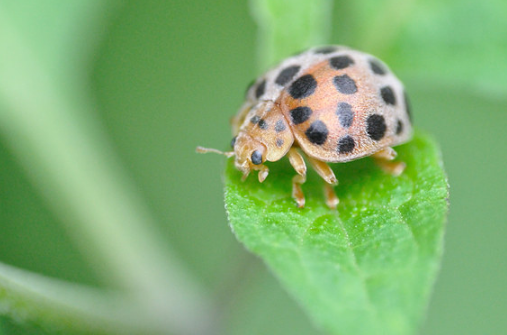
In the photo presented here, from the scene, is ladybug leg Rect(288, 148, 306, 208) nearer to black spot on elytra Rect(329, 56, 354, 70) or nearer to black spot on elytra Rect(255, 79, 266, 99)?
black spot on elytra Rect(255, 79, 266, 99)

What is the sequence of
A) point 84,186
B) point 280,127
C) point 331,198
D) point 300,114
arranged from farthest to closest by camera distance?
point 84,186 < point 280,127 < point 300,114 < point 331,198

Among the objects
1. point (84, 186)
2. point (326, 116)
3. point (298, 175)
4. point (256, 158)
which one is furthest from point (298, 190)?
point (84, 186)

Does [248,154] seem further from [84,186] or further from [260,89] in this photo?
[84,186]

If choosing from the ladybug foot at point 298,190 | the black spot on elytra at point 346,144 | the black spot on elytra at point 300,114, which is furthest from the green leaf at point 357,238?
the black spot on elytra at point 300,114

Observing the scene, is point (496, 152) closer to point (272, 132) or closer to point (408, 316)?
point (272, 132)

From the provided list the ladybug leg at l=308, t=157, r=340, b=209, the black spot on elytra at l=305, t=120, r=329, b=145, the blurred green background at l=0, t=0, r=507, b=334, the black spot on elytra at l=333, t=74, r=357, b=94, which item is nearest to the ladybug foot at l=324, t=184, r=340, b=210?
the ladybug leg at l=308, t=157, r=340, b=209

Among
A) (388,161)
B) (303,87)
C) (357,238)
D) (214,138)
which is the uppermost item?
(303,87)
